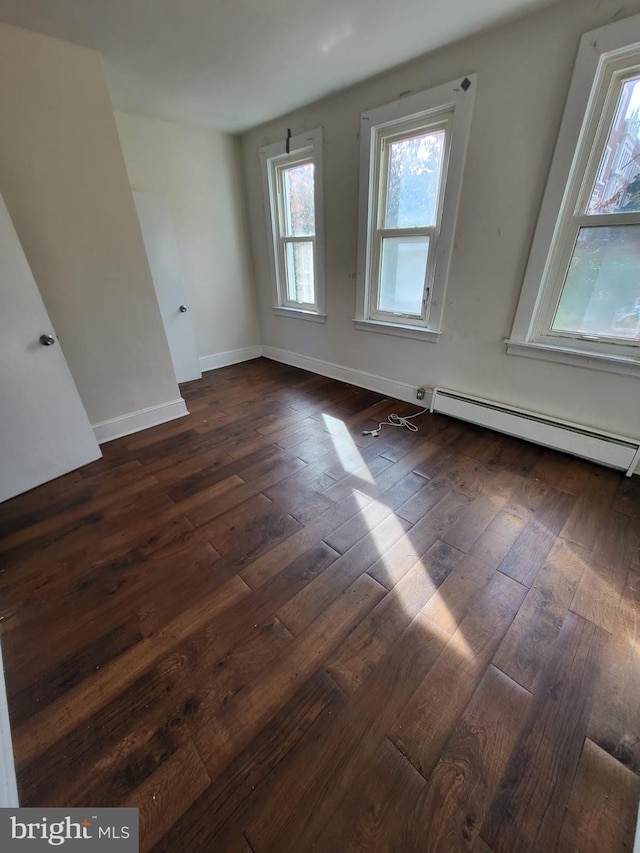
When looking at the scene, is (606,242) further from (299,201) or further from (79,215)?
(79,215)

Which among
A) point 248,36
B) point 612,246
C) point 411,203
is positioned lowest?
point 612,246

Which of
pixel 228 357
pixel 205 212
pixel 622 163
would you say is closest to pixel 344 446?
pixel 622 163

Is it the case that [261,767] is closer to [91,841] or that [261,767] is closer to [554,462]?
[91,841]

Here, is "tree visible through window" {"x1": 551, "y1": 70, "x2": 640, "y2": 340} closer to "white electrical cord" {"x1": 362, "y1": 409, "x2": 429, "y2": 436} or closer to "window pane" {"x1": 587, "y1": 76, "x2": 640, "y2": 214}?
"window pane" {"x1": 587, "y1": 76, "x2": 640, "y2": 214}

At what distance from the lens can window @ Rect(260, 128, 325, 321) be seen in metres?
3.21

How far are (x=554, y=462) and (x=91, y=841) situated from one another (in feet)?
9.01

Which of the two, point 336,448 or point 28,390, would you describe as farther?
point 336,448

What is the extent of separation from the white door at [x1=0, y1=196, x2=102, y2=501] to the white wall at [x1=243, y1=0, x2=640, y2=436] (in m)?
2.44

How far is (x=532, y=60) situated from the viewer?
1.89 metres

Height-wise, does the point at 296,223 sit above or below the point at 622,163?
below

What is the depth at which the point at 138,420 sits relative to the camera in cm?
282

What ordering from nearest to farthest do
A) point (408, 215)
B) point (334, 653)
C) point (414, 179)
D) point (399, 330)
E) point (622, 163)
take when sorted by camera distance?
1. point (334, 653)
2. point (622, 163)
3. point (414, 179)
4. point (408, 215)
5. point (399, 330)

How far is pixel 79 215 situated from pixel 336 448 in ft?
7.69
